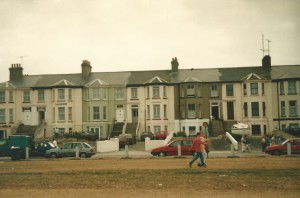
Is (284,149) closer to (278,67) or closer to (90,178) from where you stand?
(90,178)

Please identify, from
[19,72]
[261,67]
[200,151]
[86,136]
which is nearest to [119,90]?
[86,136]

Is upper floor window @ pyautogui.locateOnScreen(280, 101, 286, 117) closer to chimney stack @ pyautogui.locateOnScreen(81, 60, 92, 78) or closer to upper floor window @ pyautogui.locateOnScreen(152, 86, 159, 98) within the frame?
upper floor window @ pyautogui.locateOnScreen(152, 86, 159, 98)

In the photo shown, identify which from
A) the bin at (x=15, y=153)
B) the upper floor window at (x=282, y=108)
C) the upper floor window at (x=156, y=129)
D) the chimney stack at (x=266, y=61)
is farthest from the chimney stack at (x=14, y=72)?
the upper floor window at (x=282, y=108)

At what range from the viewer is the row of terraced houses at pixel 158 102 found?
4888cm

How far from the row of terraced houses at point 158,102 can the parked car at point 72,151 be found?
18553 mm

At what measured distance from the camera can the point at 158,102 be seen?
165 ft

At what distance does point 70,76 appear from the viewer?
181 feet

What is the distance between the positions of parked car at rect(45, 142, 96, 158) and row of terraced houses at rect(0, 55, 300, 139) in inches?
730

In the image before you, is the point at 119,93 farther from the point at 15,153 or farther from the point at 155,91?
the point at 15,153

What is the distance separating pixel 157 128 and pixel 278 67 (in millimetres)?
19803

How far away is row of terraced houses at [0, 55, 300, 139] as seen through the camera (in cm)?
4888

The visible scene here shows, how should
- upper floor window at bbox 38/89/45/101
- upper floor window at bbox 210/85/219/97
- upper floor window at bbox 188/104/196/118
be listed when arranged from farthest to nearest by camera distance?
1. upper floor window at bbox 38/89/45/101
2. upper floor window at bbox 210/85/219/97
3. upper floor window at bbox 188/104/196/118

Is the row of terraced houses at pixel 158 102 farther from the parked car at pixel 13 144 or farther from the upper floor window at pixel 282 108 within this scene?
the parked car at pixel 13 144

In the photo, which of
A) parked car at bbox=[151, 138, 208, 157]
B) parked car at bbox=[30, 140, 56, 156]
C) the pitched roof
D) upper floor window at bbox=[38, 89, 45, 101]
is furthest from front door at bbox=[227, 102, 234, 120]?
parked car at bbox=[30, 140, 56, 156]
